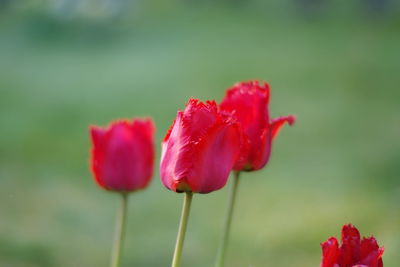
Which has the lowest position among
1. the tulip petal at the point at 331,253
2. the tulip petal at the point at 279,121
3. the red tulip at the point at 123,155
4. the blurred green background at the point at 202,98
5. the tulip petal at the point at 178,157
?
the tulip petal at the point at 331,253

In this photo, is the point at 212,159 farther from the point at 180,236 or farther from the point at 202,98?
the point at 202,98

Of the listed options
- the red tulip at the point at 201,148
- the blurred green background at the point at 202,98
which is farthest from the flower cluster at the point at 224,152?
the blurred green background at the point at 202,98

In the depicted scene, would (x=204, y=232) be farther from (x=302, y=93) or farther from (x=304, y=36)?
(x=304, y=36)

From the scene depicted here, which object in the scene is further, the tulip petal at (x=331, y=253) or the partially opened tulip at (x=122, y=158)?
the partially opened tulip at (x=122, y=158)

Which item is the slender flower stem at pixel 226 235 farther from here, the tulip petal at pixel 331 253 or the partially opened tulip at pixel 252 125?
the tulip petal at pixel 331 253

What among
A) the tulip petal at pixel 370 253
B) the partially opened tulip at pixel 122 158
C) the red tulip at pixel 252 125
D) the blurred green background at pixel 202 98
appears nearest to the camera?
the tulip petal at pixel 370 253

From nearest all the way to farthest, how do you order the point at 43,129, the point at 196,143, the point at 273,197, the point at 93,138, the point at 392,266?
the point at 196,143 → the point at 93,138 → the point at 392,266 → the point at 273,197 → the point at 43,129

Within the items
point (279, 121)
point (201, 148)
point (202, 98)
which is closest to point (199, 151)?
point (201, 148)

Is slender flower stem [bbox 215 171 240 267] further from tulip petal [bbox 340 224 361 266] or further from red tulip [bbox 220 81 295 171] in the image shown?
tulip petal [bbox 340 224 361 266]

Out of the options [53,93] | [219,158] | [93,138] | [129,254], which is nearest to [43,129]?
[53,93]

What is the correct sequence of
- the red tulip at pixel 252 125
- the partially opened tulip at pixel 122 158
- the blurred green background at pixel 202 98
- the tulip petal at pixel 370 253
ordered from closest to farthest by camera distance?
1. the tulip petal at pixel 370 253
2. the red tulip at pixel 252 125
3. the partially opened tulip at pixel 122 158
4. the blurred green background at pixel 202 98
